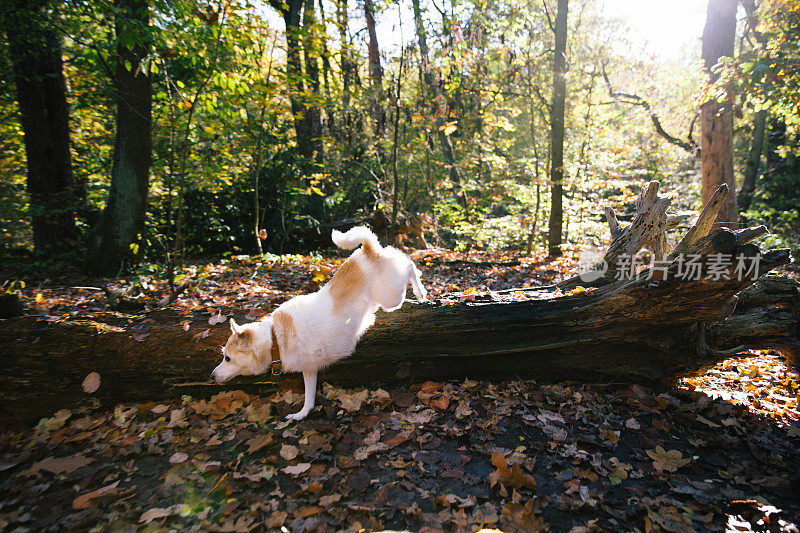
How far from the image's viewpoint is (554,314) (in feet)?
12.0

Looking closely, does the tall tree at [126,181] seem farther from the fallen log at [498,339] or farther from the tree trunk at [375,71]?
the tree trunk at [375,71]

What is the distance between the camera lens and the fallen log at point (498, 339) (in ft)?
10.4

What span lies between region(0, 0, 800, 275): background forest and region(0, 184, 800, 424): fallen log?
2456 millimetres

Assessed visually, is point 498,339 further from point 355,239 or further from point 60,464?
point 60,464

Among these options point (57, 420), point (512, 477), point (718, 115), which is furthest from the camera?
point (718, 115)

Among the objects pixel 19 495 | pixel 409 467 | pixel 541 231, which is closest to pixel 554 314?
pixel 409 467

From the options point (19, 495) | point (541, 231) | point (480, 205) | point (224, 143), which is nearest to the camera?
point (19, 495)

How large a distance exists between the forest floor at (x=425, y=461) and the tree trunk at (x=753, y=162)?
1223 cm

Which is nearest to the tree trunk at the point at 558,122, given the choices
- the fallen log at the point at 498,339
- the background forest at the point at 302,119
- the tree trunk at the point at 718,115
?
the background forest at the point at 302,119

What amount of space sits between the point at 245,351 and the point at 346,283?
103cm

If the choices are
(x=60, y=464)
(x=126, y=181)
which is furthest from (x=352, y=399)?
(x=126, y=181)

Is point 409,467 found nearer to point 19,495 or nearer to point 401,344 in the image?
point 401,344

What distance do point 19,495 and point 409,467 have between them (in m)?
2.57

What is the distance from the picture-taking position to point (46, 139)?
298 inches
